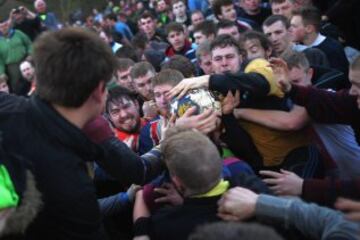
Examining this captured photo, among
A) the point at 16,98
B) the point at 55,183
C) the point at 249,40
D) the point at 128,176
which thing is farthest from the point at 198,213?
the point at 249,40

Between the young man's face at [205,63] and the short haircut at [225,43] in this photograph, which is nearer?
the short haircut at [225,43]

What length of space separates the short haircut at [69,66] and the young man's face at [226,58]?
5.08 ft

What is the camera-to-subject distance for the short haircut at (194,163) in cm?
200

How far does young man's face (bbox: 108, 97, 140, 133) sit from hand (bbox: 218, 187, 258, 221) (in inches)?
62.2

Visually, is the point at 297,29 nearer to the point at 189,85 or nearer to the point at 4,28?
the point at 189,85

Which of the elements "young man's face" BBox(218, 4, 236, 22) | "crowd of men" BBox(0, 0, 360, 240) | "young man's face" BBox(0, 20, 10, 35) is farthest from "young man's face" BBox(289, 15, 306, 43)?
"young man's face" BBox(0, 20, 10, 35)

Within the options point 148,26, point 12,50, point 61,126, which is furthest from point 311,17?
point 12,50

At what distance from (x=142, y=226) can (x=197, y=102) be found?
25.3 inches

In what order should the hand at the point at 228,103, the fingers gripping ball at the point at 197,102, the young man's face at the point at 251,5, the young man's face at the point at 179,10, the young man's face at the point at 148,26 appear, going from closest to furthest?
the fingers gripping ball at the point at 197,102 → the hand at the point at 228,103 → the young man's face at the point at 251,5 → the young man's face at the point at 148,26 → the young man's face at the point at 179,10

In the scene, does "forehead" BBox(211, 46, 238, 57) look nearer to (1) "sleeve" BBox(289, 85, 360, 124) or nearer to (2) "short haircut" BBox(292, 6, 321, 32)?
(1) "sleeve" BBox(289, 85, 360, 124)

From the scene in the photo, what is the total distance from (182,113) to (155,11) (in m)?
12.2

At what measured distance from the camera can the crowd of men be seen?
176cm

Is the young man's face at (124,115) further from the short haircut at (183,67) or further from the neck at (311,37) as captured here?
the neck at (311,37)

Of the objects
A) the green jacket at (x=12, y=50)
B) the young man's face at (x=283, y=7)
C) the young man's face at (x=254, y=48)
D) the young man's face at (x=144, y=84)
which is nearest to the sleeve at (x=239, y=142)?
the young man's face at (x=254, y=48)
